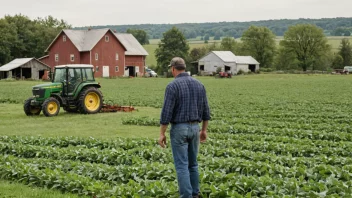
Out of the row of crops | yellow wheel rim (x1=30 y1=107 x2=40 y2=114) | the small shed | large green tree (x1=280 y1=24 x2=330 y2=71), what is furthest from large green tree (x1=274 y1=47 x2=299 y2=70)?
the row of crops

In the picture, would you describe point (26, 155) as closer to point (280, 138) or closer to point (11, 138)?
point (11, 138)

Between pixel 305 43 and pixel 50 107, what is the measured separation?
94669 mm

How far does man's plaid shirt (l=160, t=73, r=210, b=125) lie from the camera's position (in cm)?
823

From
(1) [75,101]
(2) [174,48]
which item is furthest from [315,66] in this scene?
(1) [75,101]

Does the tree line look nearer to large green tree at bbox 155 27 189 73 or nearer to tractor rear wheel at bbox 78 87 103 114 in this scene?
large green tree at bbox 155 27 189 73

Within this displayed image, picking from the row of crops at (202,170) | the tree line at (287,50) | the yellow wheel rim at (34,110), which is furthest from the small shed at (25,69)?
the row of crops at (202,170)

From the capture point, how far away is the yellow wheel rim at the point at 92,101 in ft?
80.2

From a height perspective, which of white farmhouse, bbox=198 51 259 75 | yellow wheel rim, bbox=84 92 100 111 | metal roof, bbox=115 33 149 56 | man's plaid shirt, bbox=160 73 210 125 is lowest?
yellow wheel rim, bbox=84 92 100 111

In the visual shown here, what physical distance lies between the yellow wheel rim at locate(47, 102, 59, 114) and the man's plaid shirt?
16069mm

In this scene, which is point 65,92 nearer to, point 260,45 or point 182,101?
point 182,101

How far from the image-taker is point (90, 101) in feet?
81.3

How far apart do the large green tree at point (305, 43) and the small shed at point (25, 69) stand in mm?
59429

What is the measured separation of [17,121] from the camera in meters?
22.0

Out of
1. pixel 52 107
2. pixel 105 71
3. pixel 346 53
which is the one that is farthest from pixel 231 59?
pixel 52 107
